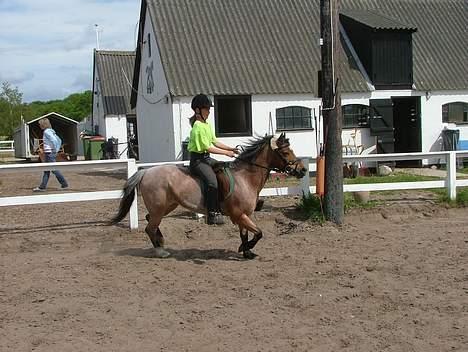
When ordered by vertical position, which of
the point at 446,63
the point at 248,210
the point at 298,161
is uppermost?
the point at 446,63

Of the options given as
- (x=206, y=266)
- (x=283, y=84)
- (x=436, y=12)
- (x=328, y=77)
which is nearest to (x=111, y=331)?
(x=206, y=266)

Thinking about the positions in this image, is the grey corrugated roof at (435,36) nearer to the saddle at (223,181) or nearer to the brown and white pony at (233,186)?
the brown and white pony at (233,186)

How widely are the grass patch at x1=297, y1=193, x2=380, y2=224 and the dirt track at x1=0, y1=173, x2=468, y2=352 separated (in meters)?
0.28

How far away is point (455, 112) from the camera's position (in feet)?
67.4

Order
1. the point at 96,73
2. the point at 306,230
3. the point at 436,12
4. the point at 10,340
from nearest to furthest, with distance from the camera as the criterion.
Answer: the point at 10,340 < the point at 306,230 < the point at 436,12 < the point at 96,73

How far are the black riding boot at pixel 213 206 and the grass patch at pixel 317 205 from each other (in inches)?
109

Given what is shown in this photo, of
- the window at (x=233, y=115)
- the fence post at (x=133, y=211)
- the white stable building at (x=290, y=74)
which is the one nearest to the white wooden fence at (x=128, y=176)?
the fence post at (x=133, y=211)

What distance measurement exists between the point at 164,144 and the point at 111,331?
49.2 ft

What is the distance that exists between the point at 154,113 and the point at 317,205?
12.1 meters

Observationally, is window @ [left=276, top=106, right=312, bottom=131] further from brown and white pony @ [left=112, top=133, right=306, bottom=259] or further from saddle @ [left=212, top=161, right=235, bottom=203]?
saddle @ [left=212, top=161, right=235, bottom=203]

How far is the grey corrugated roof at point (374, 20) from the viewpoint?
1978cm

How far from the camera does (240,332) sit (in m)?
5.31

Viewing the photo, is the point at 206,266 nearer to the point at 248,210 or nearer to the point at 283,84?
the point at 248,210

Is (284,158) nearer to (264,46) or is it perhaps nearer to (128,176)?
(128,176)
